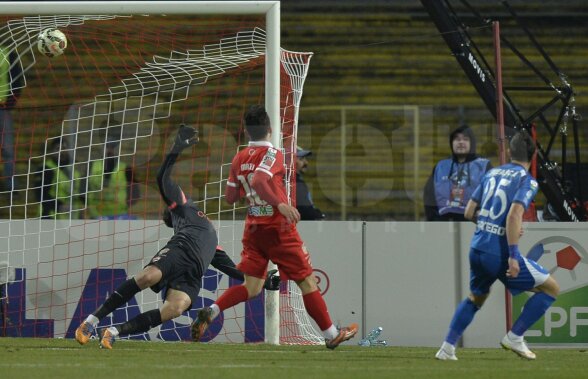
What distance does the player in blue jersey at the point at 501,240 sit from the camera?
957cm

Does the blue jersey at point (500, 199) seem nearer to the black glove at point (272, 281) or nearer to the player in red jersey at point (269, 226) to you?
the player in red jersey at point (269, 226)

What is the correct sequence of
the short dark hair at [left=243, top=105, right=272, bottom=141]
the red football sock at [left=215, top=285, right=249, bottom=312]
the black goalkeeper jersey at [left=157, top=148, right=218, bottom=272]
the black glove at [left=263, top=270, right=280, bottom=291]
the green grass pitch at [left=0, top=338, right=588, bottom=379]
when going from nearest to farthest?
1. the green grass pitch at [left=0, top=338, right=588, bottom=379]
2. the short dark hair at [left=243, top=105, right=272, bottom=141]
3. the red football sock at [left=215, top=285, right=249, bottom=312]
4. the black goalkeeper jersey at [left=157, top=148, right=218, bottom=272]
5. the black glove at [left=263, top=270, right=280, bottom=291]

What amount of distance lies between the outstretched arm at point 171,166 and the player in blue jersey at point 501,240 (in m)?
2.65

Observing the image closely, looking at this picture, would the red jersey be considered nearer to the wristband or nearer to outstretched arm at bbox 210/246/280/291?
outstretched arm at bbox 210/246/280/291

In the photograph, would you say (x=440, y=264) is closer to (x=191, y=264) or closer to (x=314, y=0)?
(x=191, y=264)

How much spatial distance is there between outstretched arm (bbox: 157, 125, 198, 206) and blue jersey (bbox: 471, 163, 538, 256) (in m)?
2.71

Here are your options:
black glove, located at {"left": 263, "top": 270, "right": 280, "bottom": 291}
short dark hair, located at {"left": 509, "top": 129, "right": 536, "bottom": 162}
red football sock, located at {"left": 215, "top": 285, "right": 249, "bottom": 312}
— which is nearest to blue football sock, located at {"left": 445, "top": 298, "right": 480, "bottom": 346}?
short dark hair, located at {"left": 509, "top": 129, "right": 536, "bottom": 162}

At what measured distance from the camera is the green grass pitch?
27.8ft

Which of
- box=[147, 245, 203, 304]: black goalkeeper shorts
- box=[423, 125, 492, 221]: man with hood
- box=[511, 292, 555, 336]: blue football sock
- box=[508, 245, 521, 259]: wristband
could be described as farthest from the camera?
box=[423, 125, 492, 221]: man with hood

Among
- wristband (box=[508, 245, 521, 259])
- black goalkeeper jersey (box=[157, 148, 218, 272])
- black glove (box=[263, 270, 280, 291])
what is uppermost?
black goalkeeper jersey (box=[157, 148, 218, 272])

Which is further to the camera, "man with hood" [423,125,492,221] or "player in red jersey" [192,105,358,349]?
"man with hood" [423,125,492,221]

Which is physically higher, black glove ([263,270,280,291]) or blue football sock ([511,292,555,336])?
black glove ([263,270,280,291])

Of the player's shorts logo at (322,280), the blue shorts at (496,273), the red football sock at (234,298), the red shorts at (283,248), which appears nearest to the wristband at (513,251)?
the blue shorts at (496,273)

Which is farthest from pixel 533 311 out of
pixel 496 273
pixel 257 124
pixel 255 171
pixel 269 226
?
pixel 257 124
